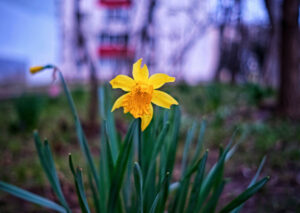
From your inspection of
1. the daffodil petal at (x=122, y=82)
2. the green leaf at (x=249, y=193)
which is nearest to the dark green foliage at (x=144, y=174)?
the green leaf at (x=249, y=193)

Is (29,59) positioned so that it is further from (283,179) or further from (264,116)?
(283,179)

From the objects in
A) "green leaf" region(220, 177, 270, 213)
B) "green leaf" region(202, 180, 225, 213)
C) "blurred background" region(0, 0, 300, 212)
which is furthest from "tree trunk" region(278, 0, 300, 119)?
"green leaf" region(220, 177, 270, 213)

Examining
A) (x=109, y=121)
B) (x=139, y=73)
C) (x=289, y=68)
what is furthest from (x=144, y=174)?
(x=289, y=68)

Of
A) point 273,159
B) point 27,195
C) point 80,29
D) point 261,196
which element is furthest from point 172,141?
point 80,29

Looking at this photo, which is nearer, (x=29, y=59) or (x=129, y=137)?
(x=129, y=137)

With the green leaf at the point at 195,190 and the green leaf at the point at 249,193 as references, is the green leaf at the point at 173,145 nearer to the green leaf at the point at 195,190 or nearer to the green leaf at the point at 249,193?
the green leaf at the point at 195,190

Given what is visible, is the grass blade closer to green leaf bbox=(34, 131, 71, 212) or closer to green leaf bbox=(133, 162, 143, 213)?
green leaf bbox=(133, 162, 143, 213)

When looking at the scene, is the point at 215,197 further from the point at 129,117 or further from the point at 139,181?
the point at 129,117
